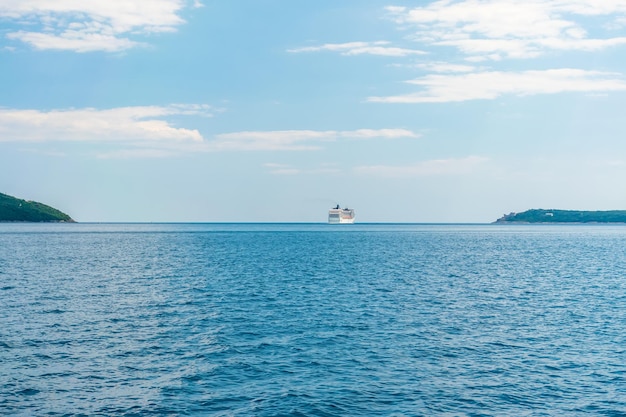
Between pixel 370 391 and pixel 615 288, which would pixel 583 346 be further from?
pixel 615 288

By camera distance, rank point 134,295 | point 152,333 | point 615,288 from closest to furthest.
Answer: point 152,333
point 134,295
point 615,288

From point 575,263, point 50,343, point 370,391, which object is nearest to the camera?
point 370,391

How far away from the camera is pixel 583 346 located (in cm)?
4038

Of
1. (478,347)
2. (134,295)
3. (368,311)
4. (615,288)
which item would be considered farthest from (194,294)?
(615,288)

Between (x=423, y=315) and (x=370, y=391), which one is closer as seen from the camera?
(x=370, y=391)

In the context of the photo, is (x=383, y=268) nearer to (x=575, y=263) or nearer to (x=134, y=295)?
(x=575, y=263)

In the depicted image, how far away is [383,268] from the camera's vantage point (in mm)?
100312

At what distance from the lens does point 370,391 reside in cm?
3019

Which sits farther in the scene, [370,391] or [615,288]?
[615,288]

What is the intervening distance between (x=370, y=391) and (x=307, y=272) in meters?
62.4

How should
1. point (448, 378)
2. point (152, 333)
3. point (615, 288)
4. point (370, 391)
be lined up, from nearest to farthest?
1. point (370, 391)
2. point (448, 378)
3. point (152, 333)
4. point (615, 288)

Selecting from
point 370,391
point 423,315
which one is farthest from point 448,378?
point 423,315

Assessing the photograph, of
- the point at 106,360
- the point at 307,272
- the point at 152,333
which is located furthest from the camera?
the point at 307,272

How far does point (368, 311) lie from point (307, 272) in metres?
38.5
